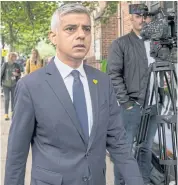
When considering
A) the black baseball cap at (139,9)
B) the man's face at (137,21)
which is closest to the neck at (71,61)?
the black baseball cap at (139,9)

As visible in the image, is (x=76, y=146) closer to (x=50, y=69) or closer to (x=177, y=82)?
(x=50, y=69)

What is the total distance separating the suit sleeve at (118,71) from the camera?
159 inches

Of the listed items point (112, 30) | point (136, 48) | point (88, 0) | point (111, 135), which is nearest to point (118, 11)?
point (88, 0)

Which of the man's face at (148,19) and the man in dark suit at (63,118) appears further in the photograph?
the man's face at (148,19)

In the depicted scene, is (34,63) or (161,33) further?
(34,63)

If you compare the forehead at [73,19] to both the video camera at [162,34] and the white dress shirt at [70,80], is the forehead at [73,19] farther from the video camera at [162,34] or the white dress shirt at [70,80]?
the video camera at [162,34]

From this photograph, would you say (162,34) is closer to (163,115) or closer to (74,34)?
(163,115)

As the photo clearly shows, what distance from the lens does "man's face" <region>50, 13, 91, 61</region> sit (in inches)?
82.4

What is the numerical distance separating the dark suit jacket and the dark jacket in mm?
1860

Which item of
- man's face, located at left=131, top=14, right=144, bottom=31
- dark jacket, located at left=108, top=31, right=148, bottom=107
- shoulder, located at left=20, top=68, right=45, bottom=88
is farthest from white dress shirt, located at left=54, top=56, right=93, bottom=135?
man's face, located at left=131, top=14, right=144, bottom=31

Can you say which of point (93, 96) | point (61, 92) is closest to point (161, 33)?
point (93, 96)

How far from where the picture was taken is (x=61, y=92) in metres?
2.09

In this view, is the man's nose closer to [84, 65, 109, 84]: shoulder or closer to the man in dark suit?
the man in dark suit

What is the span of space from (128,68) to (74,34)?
6.74ft
